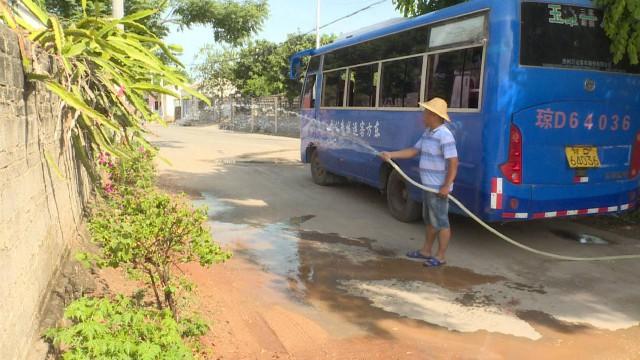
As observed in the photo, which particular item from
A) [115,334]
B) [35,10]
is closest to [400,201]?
[35,10]

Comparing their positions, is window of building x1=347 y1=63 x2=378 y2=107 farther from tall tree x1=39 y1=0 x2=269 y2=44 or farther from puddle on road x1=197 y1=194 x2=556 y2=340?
tall tree x1=39 y1=0 x2=269 y2=44

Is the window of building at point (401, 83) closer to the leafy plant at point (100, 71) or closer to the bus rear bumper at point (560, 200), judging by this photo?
the bus rear bumper at point (560, 200)

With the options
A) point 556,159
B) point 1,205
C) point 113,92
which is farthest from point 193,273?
point 556,159

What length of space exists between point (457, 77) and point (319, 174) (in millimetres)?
4946

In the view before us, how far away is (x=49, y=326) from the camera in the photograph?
9.81 feet

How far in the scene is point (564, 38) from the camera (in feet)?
18.3

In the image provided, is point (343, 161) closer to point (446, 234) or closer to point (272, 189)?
point (272, 189)

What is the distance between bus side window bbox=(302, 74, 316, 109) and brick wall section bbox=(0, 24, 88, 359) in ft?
21.7

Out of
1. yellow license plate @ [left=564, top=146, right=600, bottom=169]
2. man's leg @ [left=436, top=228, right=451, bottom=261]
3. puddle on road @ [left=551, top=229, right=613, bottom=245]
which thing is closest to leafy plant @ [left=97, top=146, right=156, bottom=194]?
man's leg @ [left=436, top=228, right=451, bottom=261]

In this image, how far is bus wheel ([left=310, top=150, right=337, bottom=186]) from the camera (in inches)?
410

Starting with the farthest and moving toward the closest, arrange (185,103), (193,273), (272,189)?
(185,103) < (272,189) < (193,273)

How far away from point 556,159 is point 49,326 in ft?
16.3

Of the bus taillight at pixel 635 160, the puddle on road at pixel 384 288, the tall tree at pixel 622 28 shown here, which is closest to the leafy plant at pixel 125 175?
the puddle on road at pixel 384 288

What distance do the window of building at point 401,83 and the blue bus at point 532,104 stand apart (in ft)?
0.16
